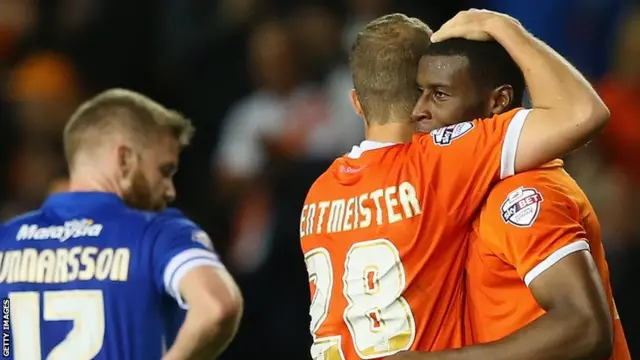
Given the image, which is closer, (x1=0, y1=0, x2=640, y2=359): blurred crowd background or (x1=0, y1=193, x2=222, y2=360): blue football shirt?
(x1=0, y1=193, x2=222, y2=360): blue football shirt

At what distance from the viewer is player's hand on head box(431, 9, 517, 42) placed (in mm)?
3895

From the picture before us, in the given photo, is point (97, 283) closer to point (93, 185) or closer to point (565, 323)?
point (93, 185)

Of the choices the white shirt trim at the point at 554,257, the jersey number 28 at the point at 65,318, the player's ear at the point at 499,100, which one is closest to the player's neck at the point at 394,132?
the player's ear at the point at 499,100

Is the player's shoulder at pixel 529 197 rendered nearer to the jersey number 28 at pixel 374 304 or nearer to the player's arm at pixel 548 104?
the player's arm at pixel 548 104

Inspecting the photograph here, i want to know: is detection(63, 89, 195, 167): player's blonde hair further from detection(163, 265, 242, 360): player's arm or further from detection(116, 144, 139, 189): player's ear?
detection(163, 265, 242, 360): player's arm

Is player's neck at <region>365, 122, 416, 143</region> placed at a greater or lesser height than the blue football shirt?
greater

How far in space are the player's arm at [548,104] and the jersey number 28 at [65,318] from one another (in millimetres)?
1743

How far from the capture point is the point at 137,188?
16.6 feet

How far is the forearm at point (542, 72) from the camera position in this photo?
370 centimetres

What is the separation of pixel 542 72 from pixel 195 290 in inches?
60.7

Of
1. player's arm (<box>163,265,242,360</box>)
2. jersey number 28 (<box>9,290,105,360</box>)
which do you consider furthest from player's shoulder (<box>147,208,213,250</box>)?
jersey number 28 (<box>9,290,105,360</box>)

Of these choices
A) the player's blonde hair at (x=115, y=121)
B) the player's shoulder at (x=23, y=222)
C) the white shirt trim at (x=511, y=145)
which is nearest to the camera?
the white shirt trim at (x=511, y=145)

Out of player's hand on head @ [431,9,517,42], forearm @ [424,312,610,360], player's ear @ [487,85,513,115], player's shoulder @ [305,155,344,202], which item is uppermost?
player's hand on head @ [431,9,517,42]

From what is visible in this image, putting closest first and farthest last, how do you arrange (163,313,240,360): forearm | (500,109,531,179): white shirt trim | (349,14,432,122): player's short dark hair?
(500,109,531,179): white shirt trim
(349,14,432,122): player's short dark hair
(163,313,240,360): forearm
